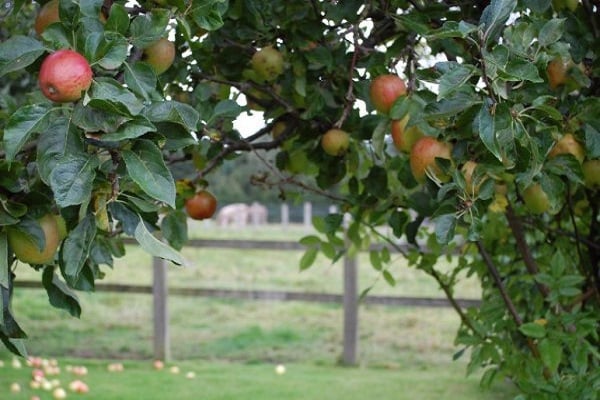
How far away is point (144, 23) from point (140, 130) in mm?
147

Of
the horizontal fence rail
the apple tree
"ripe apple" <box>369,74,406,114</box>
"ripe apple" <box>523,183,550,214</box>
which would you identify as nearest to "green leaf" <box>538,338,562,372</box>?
the apple tree

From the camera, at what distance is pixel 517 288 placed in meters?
1.81

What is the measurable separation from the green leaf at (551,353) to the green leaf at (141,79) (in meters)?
0.77

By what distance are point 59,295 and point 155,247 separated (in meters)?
0.26

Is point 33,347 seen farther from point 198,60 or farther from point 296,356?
point 198,60

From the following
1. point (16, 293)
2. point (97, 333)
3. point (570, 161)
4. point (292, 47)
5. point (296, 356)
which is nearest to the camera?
point (570, 161)

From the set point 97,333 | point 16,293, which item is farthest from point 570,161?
point 16,293

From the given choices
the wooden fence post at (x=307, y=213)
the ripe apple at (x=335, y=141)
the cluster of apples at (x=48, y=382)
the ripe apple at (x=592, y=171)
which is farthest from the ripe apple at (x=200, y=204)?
the wooden fence post at (x=307, y=213)

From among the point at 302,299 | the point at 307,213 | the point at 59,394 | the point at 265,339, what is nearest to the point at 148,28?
the point at 59,394

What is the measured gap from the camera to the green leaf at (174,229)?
138 cm

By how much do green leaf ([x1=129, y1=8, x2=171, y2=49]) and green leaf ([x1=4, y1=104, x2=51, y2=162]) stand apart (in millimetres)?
123

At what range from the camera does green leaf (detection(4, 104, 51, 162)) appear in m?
0.70

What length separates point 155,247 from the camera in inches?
28.7

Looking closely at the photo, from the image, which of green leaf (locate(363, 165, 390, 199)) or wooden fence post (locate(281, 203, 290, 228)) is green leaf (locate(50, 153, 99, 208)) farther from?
A: wooden fence post (locate(281, 203, 290, 228))
